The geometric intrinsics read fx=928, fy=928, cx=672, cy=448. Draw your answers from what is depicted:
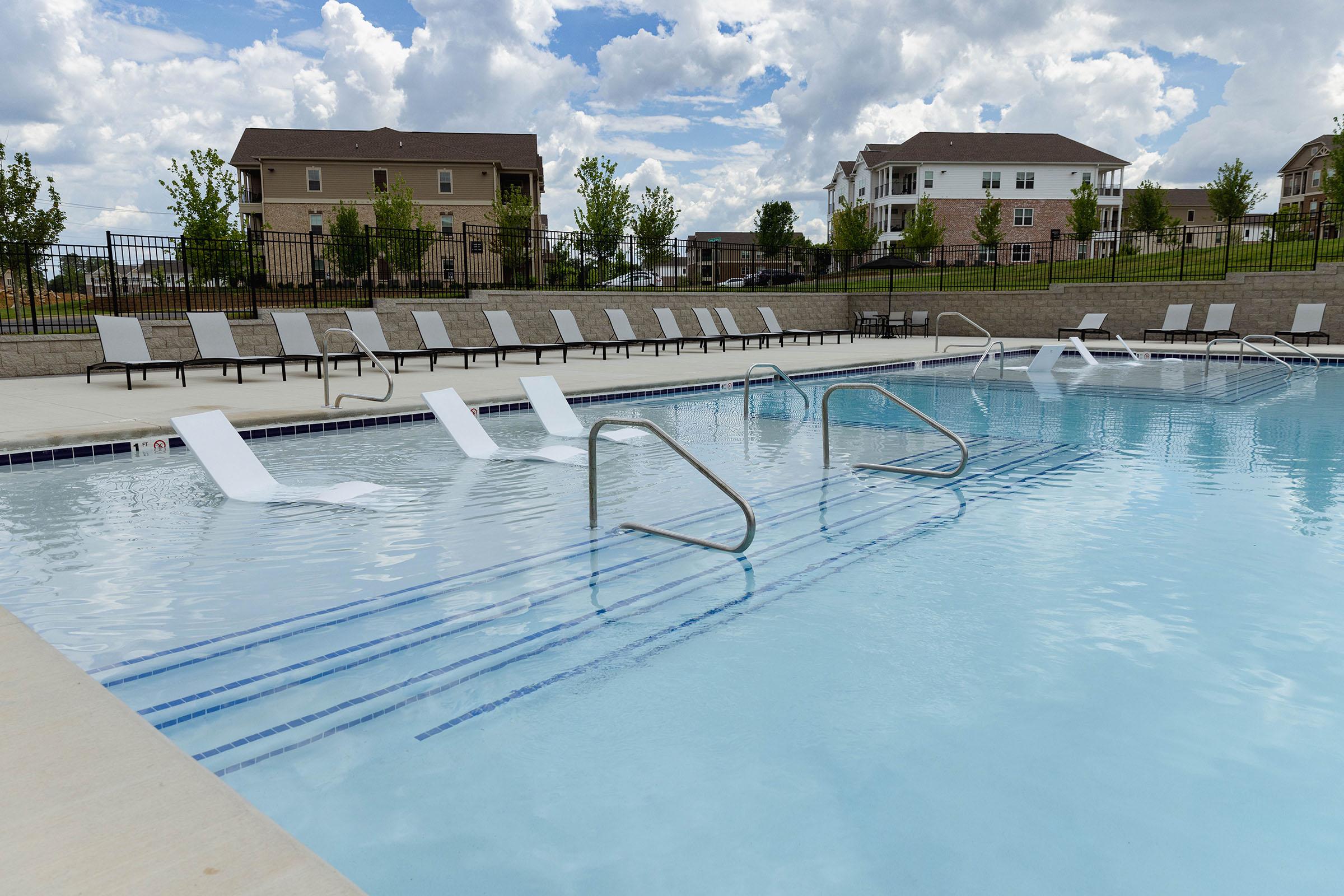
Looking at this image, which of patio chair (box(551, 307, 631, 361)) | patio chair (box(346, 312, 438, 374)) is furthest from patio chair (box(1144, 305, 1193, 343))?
patio chair (box(346, 312, 438, 374))

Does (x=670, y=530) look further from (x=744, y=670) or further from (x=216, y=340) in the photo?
(x=216, y=340)

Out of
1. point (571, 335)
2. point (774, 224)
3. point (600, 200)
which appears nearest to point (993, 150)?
point (774, 224)

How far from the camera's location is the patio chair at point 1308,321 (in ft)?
59.6

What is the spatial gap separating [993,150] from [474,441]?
57.4 metres

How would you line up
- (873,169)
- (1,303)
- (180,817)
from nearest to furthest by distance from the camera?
(180,817) < (1,303) < (873,169)

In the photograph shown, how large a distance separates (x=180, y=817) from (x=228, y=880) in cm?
31

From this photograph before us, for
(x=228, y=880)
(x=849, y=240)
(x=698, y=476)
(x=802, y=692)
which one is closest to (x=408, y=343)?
(x=698, y=476)

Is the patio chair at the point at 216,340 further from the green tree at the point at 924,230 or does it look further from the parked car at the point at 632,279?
the green tree at the point at 924,230

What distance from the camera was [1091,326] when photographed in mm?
21625

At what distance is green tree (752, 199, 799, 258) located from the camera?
59344 millimetres

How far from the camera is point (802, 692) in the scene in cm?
330

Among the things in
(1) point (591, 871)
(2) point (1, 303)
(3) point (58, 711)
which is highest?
(2) point (1, 303)

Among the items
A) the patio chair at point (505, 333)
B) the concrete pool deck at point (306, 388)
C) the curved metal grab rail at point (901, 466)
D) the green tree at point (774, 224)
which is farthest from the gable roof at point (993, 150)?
the curved metal grab rail at point (901, 466)

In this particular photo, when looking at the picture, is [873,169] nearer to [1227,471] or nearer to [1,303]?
[1,303]
